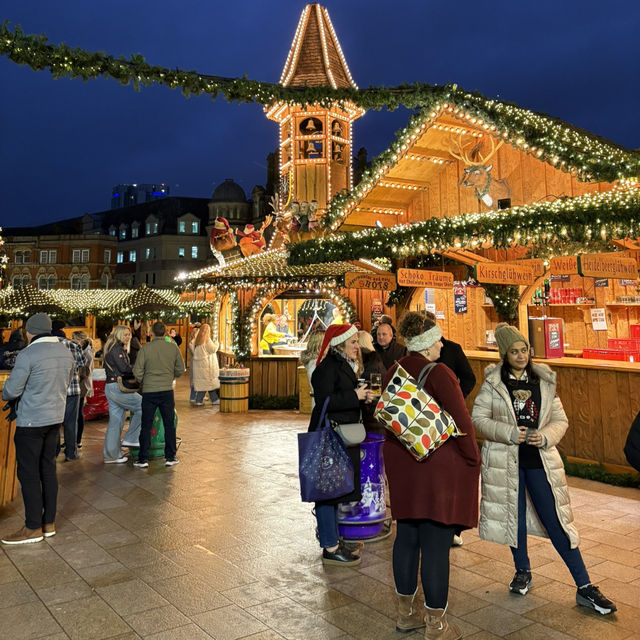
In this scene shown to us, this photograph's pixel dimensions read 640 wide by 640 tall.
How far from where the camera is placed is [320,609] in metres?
3.58

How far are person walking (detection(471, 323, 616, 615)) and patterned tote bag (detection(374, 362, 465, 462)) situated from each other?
0.61m

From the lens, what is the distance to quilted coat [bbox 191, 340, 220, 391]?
517 inches

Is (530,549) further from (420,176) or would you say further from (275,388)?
(275,388)

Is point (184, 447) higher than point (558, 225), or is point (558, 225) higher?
point (558, 225)

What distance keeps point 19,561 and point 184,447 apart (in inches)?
171

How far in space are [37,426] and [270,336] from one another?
930 centimetres

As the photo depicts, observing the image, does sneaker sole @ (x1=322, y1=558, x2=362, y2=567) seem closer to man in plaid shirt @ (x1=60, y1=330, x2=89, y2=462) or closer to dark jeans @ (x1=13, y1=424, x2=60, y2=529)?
dark jeans @ (x1=13, y1=424, x2=60, y2=529)

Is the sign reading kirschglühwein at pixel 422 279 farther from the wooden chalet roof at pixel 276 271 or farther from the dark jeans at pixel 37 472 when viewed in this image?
the dark jeans at pixel 37 472

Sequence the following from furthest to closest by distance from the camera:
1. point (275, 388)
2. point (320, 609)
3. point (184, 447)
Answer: point (275, 388) → point (184, 447) → point (320, 609)

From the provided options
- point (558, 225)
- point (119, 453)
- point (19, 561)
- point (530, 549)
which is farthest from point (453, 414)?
point (119, 453)

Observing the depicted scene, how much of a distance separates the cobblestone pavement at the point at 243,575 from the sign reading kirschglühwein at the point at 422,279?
153 inches

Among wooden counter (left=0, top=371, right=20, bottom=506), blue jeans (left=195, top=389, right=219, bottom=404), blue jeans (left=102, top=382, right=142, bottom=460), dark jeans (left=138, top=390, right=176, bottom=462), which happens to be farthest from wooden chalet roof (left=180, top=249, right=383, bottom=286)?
wooden counter (left=0, top=371, right=20, bottom=506)

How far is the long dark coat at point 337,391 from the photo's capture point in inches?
168

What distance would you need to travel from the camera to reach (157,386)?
288 inches
